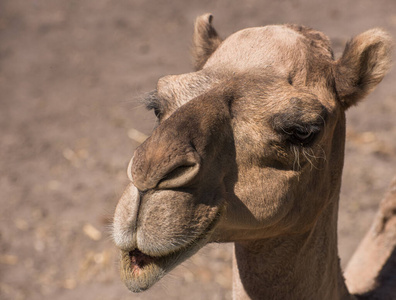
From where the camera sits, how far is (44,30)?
31.8 ft

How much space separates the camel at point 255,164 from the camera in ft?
6.68

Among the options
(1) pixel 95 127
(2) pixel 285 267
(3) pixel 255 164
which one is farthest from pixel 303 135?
(1) pixel 95 127

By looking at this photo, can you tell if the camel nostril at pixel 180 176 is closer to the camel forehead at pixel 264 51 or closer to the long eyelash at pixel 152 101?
the long eyelash at pixel 152 101

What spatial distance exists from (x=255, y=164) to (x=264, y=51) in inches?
26.2

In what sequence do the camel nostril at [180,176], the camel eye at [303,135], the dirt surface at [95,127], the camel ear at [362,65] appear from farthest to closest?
the dirt surface at [95,127] → the camel ear at [362,65] → the camel eye at [303,135] → the camel nostril at [180,176]

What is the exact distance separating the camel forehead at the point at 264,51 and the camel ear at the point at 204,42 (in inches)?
13.1

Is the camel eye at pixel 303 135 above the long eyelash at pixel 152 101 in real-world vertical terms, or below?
above

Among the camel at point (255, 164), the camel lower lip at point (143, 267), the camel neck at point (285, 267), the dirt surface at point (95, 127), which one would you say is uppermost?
the camel at point (255, 164)

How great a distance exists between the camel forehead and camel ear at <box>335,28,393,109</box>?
24 centimetres

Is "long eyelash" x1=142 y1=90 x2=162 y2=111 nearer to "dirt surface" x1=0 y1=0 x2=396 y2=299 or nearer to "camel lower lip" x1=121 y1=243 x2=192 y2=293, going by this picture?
"dirt surface" x1=0 y1=0 x2=396 y2=299

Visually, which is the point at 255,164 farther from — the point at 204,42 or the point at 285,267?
the point at 204,42

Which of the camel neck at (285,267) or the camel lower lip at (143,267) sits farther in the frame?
the camel neck at (285,267)

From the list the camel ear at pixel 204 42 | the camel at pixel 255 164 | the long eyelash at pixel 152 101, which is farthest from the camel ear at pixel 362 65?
the long eyelash at pixel 152 101

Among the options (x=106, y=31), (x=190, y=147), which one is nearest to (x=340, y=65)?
(x=190, y=147)
